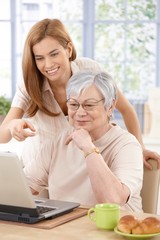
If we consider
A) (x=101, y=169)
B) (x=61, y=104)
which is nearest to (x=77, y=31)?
(x=61, y=104)

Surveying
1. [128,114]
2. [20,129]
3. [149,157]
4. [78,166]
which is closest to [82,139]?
[78,166]

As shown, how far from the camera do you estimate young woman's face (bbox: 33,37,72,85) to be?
2.68 metres

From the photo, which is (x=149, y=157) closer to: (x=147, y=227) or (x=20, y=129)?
(x=20, y=129)

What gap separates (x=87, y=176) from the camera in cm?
248

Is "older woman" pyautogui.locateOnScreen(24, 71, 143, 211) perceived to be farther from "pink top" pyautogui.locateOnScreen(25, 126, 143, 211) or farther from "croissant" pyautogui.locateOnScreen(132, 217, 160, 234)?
"croissant" pyautogui.locateOnScreen(132, 217, 160, 234)

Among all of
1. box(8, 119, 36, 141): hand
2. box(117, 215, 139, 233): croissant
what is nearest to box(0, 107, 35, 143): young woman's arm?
box(8, 119, 36, 141): hand

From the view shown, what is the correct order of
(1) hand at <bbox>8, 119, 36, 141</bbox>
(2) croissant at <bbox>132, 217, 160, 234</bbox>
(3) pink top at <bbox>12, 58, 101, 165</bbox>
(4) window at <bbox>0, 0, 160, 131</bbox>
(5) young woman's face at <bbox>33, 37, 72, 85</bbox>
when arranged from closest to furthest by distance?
(2) croissant at <bbox>132, 217, 160, 234</bbox>
(1) hand at <bbox>8, 119, 36, 141</bbox>
(5) young woman's face at <bbox>33, 37, 72, 85</bbox>
(3) pink top at <bbox>12, 58, 101, 165</bbox>
(4) window at <bbox>0, 0, 160, 131</bbox>

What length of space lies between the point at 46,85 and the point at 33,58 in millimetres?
171

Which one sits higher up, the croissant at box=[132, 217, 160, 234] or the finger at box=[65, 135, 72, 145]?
the finger at box=[65, 135, 72, 145]

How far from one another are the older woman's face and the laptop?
0.46m

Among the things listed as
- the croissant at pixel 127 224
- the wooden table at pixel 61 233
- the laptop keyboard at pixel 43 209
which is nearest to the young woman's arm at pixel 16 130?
the laptop keyboard at pixel 43 209

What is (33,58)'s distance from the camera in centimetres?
275

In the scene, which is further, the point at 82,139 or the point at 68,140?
the point at 68,140

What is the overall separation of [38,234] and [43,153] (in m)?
0.74
